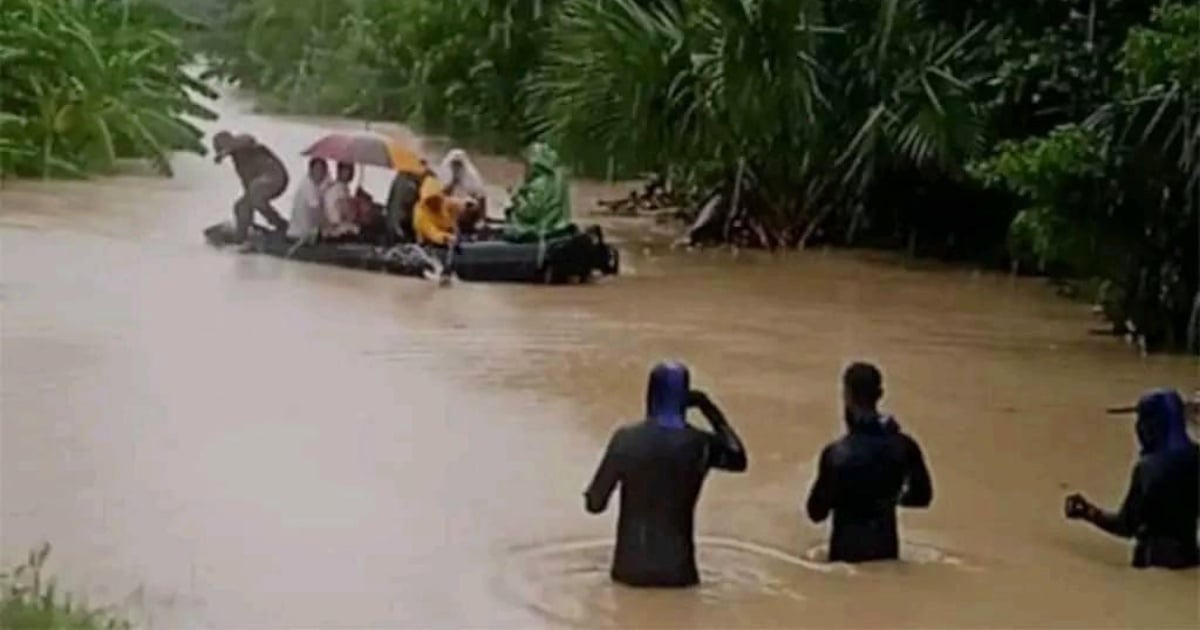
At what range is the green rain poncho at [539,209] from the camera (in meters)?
16.3

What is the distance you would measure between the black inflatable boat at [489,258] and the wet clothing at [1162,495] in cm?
823

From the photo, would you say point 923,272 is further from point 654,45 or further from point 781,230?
point 654,45

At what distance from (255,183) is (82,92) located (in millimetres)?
6234

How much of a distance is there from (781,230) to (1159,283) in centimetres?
614

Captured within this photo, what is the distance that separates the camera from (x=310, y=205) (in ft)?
57.1

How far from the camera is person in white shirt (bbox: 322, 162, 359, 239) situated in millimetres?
17219

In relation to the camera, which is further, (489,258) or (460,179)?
(460,179)

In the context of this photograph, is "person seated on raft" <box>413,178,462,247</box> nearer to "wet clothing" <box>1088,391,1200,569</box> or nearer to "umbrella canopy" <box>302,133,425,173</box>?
"umbrella canopy" <box>302,133,425,173</box>

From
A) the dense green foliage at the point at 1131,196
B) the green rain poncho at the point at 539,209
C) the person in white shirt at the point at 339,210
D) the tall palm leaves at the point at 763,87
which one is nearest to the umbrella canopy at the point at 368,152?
the person in white shirt at the point at 339,210

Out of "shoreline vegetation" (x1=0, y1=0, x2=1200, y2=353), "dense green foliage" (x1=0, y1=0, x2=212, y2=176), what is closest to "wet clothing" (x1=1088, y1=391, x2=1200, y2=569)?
"shoreline vegetation" (x1=0, y1=0, x2=1200, y2=353)

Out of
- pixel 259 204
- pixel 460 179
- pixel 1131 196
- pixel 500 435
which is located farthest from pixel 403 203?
pixel 500 435

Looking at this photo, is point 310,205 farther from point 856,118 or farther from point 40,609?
point 40,609

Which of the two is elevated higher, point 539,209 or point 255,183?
point 539,209

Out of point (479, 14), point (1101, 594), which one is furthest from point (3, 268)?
point (479, 14)
